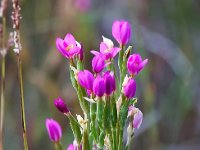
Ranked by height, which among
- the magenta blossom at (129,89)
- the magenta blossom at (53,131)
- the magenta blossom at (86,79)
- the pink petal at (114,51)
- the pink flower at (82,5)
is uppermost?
the pink flower at (82,5)

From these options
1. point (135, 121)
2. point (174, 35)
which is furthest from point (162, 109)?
point (135, 121)

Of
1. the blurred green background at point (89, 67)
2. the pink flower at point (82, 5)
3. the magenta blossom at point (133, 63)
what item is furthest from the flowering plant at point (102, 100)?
the pink flower at point (82, 5)

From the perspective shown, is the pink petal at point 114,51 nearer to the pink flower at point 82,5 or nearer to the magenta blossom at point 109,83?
the magenta blossom at point 109,83

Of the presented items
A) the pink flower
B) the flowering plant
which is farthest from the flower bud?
the pink flower

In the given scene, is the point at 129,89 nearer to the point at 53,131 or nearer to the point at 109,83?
the point at 109,83

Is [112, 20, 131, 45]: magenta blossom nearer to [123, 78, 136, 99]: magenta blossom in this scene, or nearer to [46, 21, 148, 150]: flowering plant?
[46, 21, 148, 150]: flowering plant

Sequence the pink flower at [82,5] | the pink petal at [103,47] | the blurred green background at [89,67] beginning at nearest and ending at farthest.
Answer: the pink petal at [103,47] → the blurred green background at [89,67] → the pink flower at [82,5]
